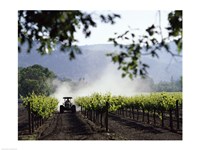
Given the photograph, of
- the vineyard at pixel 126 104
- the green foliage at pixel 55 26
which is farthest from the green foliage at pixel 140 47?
the vineyard at pixel 126 104

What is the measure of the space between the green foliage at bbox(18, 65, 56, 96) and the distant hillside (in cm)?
12

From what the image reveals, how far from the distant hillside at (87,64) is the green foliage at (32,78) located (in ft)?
0.40

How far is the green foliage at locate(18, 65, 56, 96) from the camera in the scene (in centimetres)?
767

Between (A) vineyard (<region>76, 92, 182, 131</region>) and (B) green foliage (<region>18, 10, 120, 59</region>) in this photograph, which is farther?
(A) vineyard (<region>76, 92, 182, 131</region>)

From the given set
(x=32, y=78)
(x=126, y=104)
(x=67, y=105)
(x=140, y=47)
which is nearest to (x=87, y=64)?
(x=32, y=78)

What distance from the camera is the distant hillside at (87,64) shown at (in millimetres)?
7179

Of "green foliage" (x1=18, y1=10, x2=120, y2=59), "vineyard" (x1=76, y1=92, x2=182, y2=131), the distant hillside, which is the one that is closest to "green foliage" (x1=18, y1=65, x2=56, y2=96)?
the distant hillside

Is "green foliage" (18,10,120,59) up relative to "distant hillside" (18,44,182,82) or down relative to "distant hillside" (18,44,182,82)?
up

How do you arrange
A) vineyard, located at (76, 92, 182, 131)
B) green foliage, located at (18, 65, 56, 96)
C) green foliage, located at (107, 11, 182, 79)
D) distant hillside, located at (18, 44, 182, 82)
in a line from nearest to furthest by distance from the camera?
green foliage, located at (107, 11, 182, 79) < distant hillside, located at (18, 44, 182, 82) < green foliage, located at (18, 65, 56, 96) < vineyard, located at (76, 92, 182, 131)

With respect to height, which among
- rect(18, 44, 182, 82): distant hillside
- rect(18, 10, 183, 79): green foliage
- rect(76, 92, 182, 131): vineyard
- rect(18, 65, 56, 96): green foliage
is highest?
rect(18, 10, 183, 79): green foliage

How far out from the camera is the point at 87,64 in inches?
300

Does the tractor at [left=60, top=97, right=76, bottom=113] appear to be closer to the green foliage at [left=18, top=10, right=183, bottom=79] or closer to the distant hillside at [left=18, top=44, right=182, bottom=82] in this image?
the distant hillside at [left=18, top=44, right=182, bottom=82]
